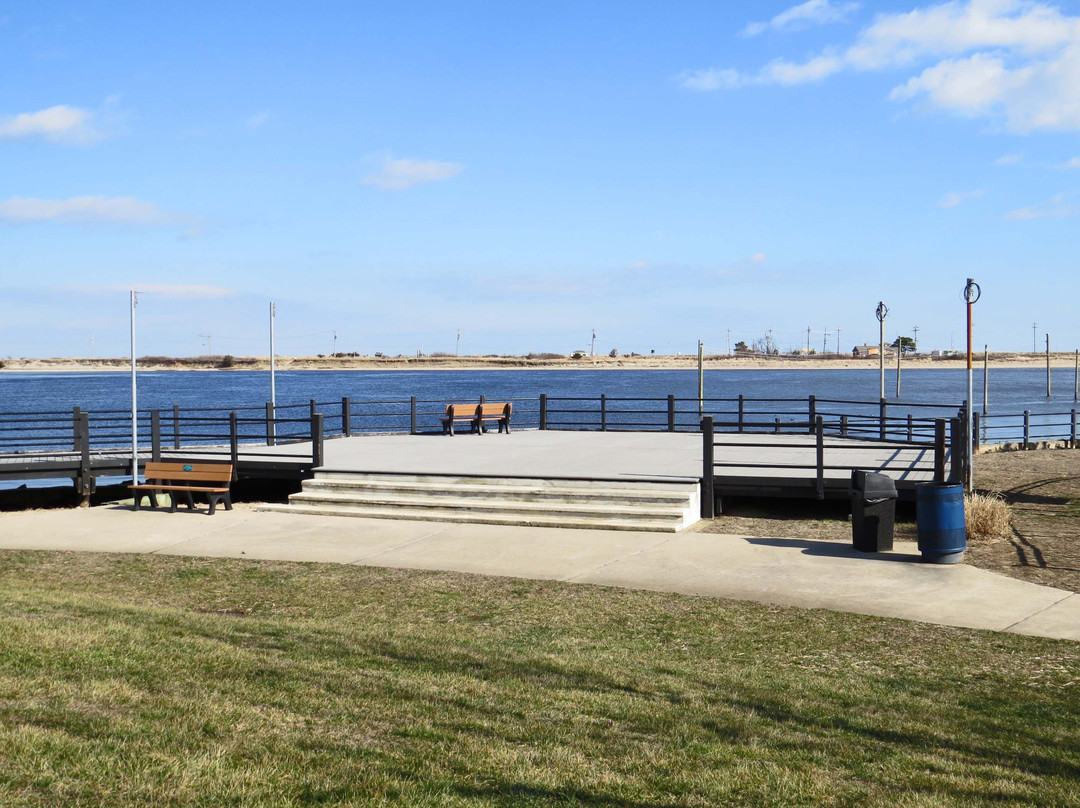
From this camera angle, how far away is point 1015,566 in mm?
11516

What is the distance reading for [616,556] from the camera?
40.7 feet

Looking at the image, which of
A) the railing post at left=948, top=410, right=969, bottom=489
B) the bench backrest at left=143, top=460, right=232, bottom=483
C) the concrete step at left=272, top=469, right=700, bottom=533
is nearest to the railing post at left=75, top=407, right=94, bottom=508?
the bench backrest at left=143, top=460, right=232, bottom=483

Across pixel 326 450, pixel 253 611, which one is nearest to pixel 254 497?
pixel 326 450

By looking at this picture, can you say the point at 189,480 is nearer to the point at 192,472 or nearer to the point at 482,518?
the point at 192,472

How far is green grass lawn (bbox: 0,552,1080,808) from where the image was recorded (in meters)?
4.75

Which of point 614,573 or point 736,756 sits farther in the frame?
point 614,573

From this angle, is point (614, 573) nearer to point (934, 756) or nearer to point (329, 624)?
point (329, 624)

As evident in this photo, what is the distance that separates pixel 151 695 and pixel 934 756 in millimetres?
4446

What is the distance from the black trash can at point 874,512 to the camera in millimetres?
12406

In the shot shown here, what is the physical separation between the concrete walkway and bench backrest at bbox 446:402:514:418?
8396 millimetres

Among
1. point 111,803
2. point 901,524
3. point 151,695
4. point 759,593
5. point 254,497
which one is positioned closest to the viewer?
point 111,803

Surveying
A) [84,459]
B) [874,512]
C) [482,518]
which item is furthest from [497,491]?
[84,459]

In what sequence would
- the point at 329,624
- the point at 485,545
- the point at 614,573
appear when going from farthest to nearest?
the point at 485,545 < the point at 614,573 < the point at 329,624

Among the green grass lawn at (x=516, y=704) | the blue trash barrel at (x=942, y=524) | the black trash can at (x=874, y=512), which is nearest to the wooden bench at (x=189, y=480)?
the green grass lawn at (x=516, y=704)
